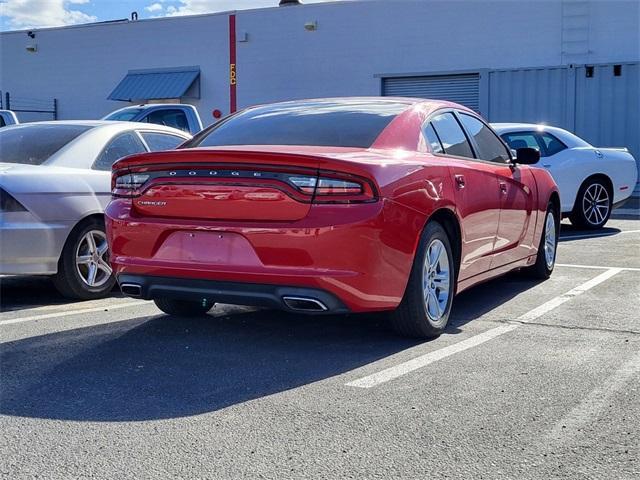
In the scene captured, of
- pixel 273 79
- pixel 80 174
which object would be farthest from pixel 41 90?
pixel 80 174

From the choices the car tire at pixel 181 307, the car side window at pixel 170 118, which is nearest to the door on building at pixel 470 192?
the car tire at pixel 181 307

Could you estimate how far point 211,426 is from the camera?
141 inches

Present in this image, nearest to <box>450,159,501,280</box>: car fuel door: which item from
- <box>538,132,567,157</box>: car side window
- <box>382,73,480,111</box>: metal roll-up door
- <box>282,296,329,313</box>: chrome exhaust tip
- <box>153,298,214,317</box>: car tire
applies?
<box>282,296,329,313</box>: chrome exhaust tip

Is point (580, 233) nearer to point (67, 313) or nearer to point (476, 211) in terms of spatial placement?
point (476, 211)

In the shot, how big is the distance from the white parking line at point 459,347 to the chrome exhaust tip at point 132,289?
1433 millimetres

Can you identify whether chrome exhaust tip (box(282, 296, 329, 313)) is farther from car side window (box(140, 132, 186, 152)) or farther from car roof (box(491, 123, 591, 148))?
car roof (box(491, 123, 591, 148))

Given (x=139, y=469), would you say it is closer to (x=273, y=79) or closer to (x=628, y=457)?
(x=628, y=457)

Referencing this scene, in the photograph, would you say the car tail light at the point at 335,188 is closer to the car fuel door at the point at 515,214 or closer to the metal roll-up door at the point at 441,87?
the car fuel door at the point at 515,214

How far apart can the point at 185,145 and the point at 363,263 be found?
173 cm

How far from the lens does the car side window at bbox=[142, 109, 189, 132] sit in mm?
11953

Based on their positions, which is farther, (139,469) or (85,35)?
(85,35)

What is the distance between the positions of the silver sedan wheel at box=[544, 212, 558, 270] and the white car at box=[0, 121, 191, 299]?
11.7 ft

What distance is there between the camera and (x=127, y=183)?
16.6 feet

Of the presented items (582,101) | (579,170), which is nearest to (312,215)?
(579,170)
